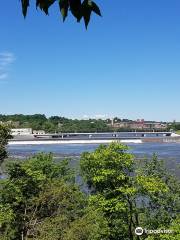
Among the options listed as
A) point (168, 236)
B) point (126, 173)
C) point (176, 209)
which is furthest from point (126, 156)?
→ point (168, 236)

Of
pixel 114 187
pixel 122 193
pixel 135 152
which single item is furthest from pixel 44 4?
pixel 135 152

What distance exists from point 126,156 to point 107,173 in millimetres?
1635

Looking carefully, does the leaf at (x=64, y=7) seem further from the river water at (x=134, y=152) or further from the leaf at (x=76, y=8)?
the river water at (x=134, y=152)

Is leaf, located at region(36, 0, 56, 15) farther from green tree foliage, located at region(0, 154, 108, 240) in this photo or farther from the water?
the water

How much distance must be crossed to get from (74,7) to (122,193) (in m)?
21.8

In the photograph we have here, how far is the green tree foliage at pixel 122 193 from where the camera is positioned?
24000 millimetres

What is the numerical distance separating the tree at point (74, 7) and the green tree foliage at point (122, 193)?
21.1m

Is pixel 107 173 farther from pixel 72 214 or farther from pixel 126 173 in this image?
pixel 72 214

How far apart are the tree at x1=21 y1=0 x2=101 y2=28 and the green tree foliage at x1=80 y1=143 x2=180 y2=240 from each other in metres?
21.1

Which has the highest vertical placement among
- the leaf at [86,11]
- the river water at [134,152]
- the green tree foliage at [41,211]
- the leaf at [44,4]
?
the leaf at [44,4]

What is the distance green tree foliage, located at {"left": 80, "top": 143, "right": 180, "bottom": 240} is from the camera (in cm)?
2400

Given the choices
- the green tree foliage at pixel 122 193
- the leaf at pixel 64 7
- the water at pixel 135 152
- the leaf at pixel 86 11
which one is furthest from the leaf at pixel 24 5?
the water at pixel 135 152

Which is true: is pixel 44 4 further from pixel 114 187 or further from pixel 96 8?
pixel 114 187

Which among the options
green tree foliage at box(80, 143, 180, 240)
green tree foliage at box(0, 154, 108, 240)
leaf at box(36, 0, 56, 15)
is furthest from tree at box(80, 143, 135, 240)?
leaf at box(36, 0, 56, 15)
